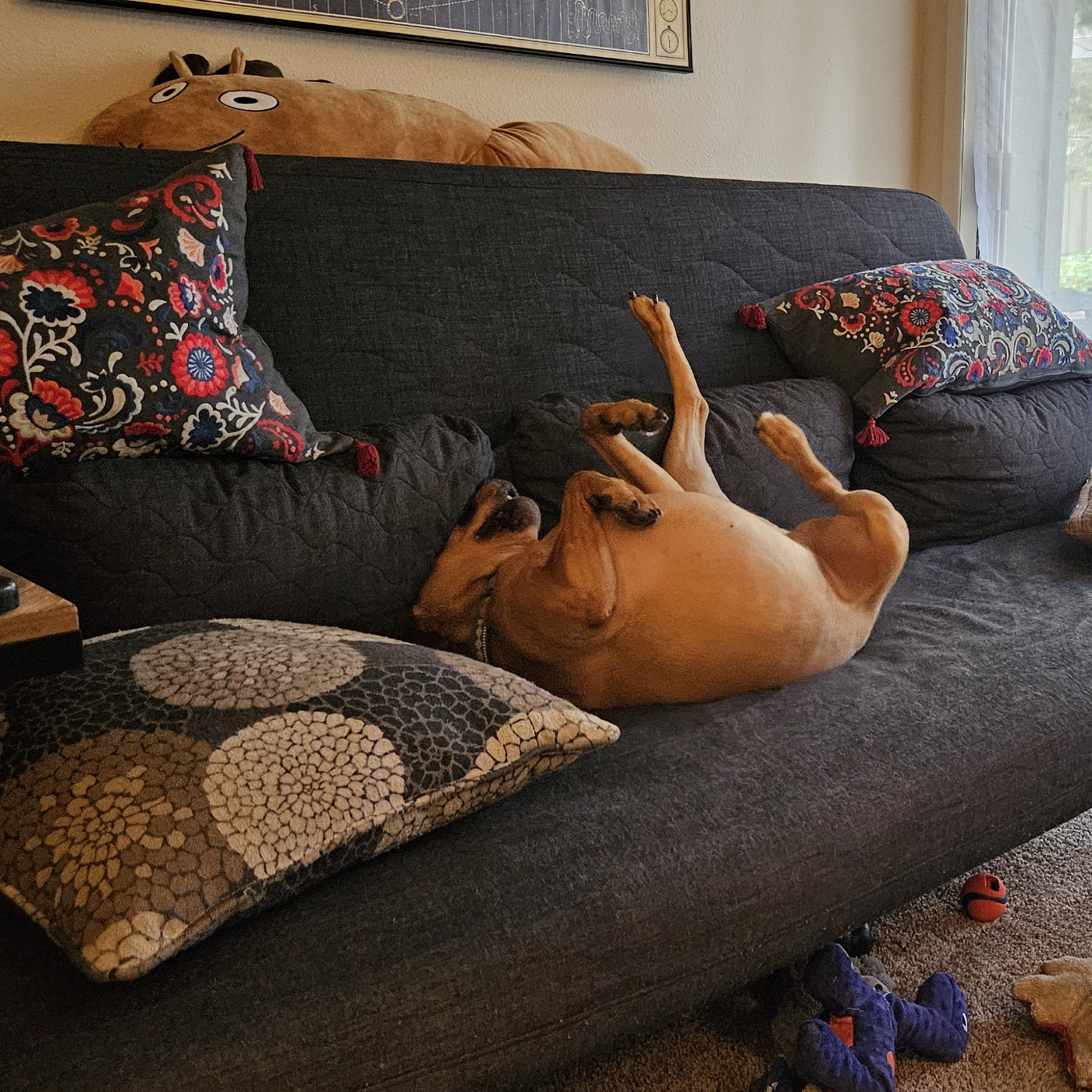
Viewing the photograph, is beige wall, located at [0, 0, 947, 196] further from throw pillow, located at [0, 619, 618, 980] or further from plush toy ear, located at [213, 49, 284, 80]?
throw pillow, located at [0, 619, 618, 980]

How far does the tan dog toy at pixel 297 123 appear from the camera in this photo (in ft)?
5.57

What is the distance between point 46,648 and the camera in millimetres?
674

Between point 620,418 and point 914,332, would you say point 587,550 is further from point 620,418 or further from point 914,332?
point 914,332

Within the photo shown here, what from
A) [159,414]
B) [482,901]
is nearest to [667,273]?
[159,414]

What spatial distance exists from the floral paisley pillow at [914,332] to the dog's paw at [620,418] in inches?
22.9

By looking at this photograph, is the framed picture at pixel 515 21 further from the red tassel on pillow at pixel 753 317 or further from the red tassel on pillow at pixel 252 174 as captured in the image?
the red tassel on pillow at pixel 753 317

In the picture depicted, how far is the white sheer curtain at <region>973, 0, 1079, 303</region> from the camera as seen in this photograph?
303cm

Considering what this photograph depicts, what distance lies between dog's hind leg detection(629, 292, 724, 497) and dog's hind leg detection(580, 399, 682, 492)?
0.17ft

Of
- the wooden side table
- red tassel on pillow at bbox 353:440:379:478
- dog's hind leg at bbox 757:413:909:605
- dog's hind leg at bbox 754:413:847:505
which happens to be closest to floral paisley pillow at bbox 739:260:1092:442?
dog's hind leg at bbox 754:413:847:505

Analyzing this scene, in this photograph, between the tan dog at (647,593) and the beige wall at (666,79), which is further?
the beige wall at (666,79)

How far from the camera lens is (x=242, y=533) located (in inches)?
48.0

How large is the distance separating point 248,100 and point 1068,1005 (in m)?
1.75

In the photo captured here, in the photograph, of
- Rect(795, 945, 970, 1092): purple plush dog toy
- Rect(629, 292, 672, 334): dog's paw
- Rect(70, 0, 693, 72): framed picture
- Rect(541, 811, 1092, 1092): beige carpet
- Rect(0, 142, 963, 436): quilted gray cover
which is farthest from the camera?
Rect(70, 0, 693, 72): framed picture

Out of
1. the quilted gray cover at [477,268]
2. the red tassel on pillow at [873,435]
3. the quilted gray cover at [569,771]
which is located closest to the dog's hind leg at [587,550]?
the quilted gray cover at [569,771]
